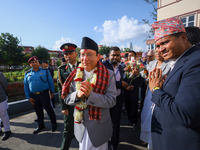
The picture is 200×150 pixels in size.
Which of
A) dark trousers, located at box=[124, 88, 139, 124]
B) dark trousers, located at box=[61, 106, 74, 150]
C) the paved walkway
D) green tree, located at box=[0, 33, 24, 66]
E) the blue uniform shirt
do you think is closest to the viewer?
dark trousers, located at box=[61, 106, 74, 150]

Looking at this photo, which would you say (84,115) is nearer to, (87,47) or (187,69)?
(87,47)

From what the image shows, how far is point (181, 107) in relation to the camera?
37.5 inches

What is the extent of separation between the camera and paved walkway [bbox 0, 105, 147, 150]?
9.94 feet

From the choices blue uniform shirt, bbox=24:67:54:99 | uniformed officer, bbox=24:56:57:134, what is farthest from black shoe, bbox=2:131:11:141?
blue uniform shirt, bbox=24:67:54:99

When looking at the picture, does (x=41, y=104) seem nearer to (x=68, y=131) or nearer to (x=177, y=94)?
(x=68, y=131)

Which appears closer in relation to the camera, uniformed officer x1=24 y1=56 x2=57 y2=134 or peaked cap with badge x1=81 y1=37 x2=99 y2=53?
peaked cap with badge x1=81 y1=37 x2=99 y2=53

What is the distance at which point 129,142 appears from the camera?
10.2 ft

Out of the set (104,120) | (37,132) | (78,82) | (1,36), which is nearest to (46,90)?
(37,132)

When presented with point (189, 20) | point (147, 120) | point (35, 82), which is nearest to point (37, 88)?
point (35, 82)

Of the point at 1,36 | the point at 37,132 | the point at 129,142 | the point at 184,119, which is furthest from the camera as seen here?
the point at 1,36

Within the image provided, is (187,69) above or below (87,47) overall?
below

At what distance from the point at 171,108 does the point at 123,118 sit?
3937mm

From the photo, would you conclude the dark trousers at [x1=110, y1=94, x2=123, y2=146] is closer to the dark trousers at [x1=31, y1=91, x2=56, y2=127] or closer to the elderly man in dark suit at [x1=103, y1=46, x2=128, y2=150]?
the elderly man in dark suit at [x1=103, y1=46, x2=128, y2=150]

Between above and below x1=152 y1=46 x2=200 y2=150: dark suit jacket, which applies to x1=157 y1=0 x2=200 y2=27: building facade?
above
